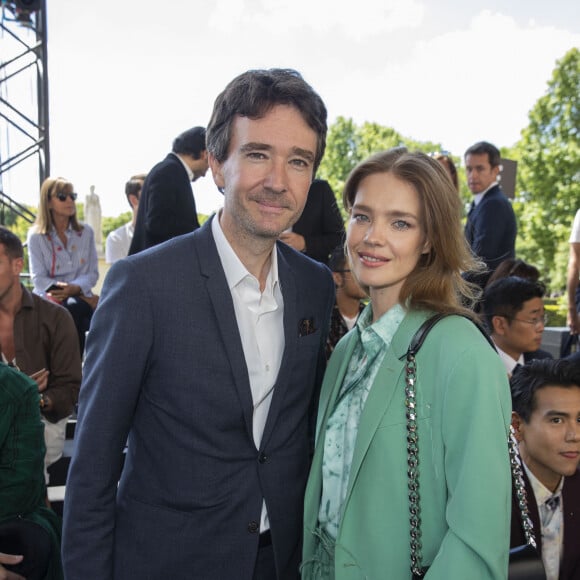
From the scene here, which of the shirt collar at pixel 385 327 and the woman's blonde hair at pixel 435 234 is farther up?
the woman's blonde hair at pixel 435 234

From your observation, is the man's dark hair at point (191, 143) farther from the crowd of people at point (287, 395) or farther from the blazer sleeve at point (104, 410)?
the blazer sleeve at point (104, 410)

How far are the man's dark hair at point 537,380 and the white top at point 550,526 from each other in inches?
13.2

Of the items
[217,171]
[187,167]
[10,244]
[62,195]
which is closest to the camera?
[217,171]

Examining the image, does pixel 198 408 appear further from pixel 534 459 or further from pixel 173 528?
pixel 534 459

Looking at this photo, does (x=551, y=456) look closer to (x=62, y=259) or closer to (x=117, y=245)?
(x=62, y=259)

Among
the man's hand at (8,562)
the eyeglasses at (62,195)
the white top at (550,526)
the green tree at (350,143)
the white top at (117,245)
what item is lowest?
the man's hand at (8,562)

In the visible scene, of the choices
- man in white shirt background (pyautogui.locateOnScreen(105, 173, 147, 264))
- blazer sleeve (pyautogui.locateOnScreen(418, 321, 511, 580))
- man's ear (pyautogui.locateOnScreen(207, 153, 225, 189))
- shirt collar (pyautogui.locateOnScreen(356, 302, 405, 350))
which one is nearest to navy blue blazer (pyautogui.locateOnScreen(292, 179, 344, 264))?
man's ear (pyautogui.locateOnScreen(207, 153, 225, 189))

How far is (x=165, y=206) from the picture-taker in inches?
145

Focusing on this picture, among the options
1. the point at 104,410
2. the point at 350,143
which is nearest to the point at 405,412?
the point at 104,410

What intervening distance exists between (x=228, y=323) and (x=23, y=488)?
1454mm

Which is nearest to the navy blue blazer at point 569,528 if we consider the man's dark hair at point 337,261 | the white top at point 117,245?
the man's dark hair at point 337,261

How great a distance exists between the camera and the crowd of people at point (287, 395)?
54.4 inches

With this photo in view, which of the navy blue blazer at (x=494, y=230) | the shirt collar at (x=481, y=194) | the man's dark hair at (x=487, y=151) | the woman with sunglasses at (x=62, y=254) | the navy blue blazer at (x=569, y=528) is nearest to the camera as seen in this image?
the navy blue blazer at (x=569, y=528)

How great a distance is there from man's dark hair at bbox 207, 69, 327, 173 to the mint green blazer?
0.64m
